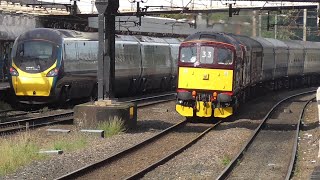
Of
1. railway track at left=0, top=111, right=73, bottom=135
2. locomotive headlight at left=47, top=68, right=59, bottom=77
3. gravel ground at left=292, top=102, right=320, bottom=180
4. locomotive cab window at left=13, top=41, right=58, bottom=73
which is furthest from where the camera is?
locomotive cab window at left=13, top=41, right=58, bottom=73

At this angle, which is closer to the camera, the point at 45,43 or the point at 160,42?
the point at 45,43

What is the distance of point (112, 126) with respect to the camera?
56.4ft

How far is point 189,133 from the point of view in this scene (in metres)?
18.3

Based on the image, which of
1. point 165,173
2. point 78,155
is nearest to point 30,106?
point 78,155

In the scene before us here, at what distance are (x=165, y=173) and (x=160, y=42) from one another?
24390 millimetres

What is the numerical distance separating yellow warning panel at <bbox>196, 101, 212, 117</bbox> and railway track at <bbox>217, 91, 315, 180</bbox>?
1726mm

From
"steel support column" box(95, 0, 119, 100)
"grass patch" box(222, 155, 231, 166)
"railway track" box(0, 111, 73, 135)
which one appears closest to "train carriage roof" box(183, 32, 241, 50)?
"steel support column" box(95, 0, 119, 100)

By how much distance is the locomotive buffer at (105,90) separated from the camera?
17.6 m

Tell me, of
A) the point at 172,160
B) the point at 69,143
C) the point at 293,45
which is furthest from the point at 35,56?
the point at 293,45

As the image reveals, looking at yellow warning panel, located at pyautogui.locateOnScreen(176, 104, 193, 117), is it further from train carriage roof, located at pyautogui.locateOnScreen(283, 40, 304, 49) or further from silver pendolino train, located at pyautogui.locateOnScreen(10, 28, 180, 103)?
train carriage roof, located at pyautogui.locateOnScreen(283, 40, 304, 49)

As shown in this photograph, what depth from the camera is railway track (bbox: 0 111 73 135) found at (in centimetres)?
1732

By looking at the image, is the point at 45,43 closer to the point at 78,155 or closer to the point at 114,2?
the point at 114,2

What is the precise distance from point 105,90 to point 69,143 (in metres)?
3.74

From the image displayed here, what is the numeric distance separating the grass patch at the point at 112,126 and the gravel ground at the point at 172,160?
258mm
